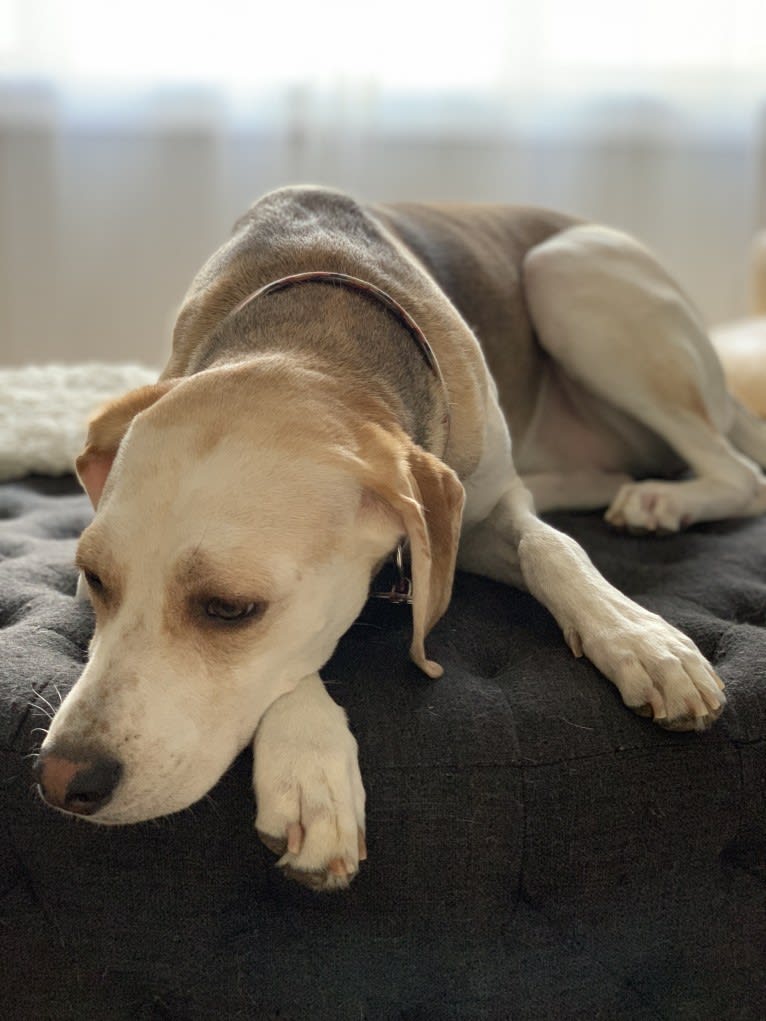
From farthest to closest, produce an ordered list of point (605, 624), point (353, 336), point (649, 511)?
point (649, 511) → point (353, 336) → point (605, 624)

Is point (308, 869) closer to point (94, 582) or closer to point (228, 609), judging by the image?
point (228, 609)

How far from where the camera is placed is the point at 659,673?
1377 millimetres

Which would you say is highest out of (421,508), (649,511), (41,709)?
(421,508)

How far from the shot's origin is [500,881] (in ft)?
4.20

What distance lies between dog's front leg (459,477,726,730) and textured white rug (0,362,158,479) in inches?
34.9

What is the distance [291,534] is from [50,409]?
1401 millimetres

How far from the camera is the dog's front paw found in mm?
1355

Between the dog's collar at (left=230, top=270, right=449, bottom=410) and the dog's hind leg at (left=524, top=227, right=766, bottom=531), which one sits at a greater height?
the dog's collar at (left=230, top=270, right=449, bottom=410)

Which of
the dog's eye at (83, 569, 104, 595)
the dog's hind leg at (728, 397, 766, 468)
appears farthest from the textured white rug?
the dog's hind leg at (728, 397, 766, 468)

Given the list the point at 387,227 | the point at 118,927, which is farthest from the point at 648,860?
the point at 387,227

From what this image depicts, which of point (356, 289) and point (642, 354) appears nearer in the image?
point (356, 289)

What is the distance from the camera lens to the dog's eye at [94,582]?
134 centimetres

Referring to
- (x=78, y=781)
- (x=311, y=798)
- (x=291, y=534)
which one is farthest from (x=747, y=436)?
(x=78, y=781)

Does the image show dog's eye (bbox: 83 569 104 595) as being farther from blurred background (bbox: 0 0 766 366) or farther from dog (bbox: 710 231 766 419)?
blurred background (bbox: 0 0 766 366)
